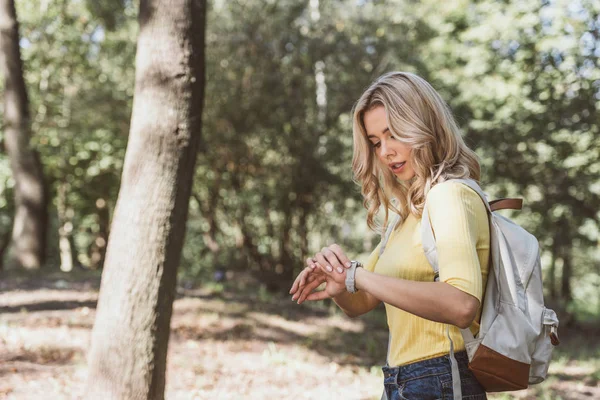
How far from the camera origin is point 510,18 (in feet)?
37.2

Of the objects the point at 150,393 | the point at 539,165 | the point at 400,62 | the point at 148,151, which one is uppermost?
the point at 400,62

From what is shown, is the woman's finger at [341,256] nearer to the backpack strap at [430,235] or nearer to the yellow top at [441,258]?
the yellow top at [441,258]

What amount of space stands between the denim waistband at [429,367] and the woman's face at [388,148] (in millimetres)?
648

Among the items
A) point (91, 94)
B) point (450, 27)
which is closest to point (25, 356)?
point (91, 94)

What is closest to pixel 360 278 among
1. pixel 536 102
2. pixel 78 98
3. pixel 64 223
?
pixel 536 102

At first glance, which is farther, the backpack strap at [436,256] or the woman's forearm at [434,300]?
the backpack strap at [436,256]

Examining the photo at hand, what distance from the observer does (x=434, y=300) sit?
1.67 metres

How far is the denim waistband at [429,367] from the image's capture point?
6.14 ft

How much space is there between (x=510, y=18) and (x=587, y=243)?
250 inches

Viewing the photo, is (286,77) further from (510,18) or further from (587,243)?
(587,243)

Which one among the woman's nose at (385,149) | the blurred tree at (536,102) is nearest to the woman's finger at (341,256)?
→ the woman's nose at (385,149)

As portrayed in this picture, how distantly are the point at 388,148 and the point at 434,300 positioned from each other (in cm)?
65

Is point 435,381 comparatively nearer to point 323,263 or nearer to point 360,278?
point 360,278

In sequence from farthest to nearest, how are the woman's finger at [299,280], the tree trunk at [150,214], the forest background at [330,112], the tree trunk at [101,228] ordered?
1. the tree trunk at [101,228]
2. the forest background at [330,112]
3. the tree trunk at [150,214]
4. the woman's finger at [299,280]
